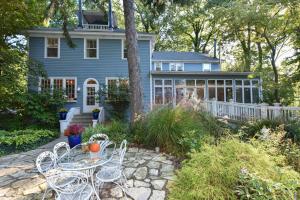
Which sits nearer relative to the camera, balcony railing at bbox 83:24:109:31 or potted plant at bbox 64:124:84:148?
potted plant at bbox 64:124:84:148

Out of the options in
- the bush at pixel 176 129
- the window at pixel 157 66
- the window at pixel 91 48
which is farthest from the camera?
the window at pixel 157 66

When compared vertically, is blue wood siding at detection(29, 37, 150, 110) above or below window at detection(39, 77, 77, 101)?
above

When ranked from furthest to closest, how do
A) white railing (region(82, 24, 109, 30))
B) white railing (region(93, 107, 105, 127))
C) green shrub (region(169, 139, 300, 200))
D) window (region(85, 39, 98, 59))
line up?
white railing (region(82, 24, 109, 30)) < window (region(85, 39, 98, 59)) < white railing (region(93, 107, 105, 127)) < green shrub (region(169, 139, 300, 200))

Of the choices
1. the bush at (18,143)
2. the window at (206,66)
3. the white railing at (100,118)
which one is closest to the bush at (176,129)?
the bush at (18,143)

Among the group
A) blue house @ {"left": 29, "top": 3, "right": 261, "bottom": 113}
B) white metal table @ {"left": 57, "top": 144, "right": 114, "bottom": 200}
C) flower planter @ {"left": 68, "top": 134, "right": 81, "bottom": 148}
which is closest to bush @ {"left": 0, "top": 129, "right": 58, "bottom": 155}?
flower planter @ {"left": 68, "top": 134, "right": 81, "bottom": 148}

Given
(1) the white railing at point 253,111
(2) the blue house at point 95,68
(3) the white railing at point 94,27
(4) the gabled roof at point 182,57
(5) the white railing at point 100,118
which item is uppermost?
(3) the white railing at point 94,27

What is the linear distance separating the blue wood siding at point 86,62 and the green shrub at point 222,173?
956 centimetres

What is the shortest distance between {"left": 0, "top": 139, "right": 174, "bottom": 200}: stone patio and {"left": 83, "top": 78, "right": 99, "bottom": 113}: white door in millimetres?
7393

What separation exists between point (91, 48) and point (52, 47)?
228cm

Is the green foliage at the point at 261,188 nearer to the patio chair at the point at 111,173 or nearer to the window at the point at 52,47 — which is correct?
the patio chair at the point at 111,173

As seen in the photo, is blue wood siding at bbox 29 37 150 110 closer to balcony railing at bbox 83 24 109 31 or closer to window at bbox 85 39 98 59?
window at bbox 85 39 98 59

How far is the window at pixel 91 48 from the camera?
43.0 feet

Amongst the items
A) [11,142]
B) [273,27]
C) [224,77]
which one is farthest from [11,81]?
[273,27]

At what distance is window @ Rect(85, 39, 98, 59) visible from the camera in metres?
13.1
